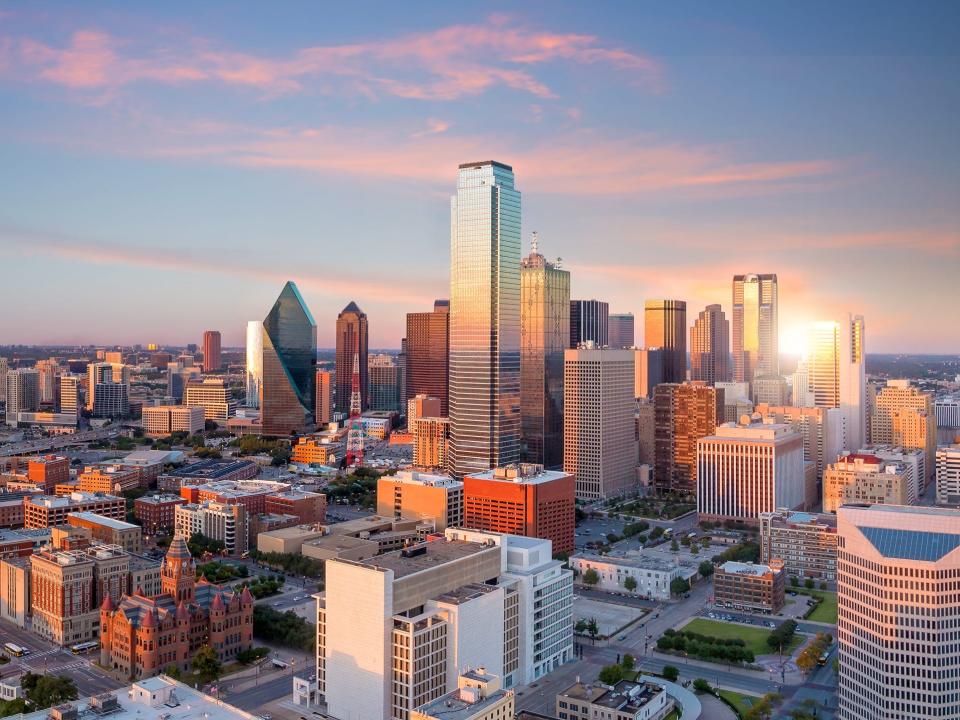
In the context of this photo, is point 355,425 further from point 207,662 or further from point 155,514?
point 207,662

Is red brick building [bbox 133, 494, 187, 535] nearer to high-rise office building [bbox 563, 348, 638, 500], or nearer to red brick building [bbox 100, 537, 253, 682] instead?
red brick building [bbox 100, 537, 253, 682]

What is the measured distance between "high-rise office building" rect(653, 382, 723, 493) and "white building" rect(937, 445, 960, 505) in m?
18.5

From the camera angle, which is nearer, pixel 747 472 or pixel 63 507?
pixel 63 507

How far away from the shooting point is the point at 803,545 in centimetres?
5334

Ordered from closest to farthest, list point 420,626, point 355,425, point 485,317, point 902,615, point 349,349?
point 902,615, point 420,626, point 485,317, point 355,425, point 349,349

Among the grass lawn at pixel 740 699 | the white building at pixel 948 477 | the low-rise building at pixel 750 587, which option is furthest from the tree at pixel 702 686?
the white building at pixel 948 477

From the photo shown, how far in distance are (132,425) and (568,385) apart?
7608 centimetres

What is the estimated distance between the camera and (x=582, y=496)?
77.8 metres

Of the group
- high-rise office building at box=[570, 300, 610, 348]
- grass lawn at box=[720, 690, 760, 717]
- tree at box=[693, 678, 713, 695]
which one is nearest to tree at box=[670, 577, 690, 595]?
grass lawn at box=[720, 690, 760, 717]

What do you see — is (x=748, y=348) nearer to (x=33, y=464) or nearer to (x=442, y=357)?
(x=442, y=357)

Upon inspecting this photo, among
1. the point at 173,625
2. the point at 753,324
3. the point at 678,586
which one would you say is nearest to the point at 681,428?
the point at 678,586

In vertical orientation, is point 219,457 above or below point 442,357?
below

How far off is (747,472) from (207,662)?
145 ft

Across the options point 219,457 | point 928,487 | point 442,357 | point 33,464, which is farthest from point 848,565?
point 442,357
